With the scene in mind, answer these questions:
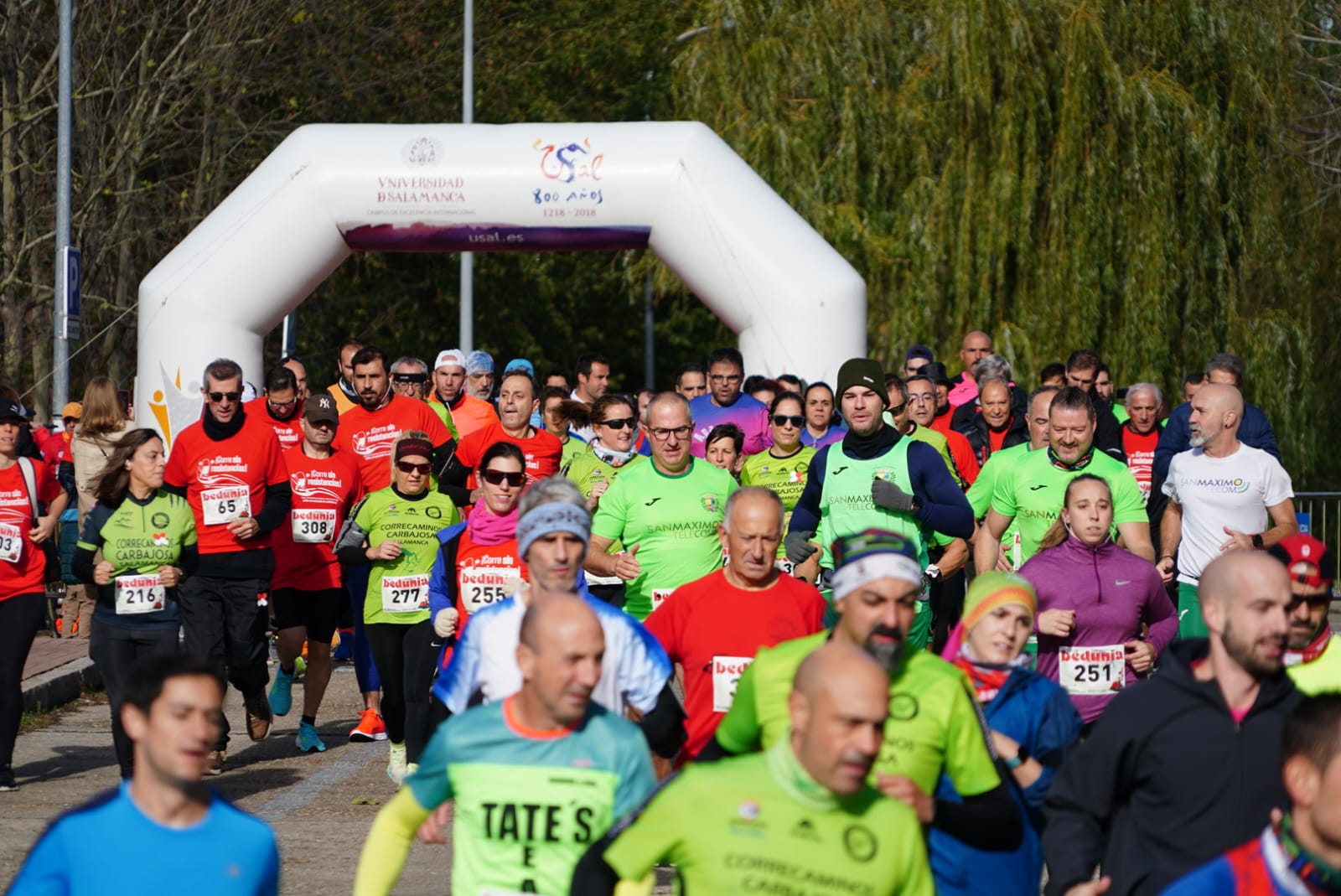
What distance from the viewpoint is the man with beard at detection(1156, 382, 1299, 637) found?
987cm

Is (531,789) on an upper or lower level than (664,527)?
lower

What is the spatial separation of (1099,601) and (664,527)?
6.65 ft

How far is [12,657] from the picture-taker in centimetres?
1023

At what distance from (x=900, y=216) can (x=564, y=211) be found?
22.7ft

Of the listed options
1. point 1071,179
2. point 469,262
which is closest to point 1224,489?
point 1071,179

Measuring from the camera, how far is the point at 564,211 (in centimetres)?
1691

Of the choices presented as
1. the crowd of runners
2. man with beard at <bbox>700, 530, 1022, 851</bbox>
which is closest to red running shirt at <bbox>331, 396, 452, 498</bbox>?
the crowd of runners

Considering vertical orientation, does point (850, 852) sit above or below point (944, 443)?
below

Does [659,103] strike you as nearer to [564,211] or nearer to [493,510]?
[564,211]

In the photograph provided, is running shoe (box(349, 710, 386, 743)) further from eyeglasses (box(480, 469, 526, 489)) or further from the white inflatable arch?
the white inflatable arch

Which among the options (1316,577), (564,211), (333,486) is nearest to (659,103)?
(564,211)

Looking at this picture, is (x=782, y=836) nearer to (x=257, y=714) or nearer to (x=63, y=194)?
(x=257, y=714)

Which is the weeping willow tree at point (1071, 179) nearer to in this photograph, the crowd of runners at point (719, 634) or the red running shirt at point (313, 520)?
the crowd of runners at point (719, 634)

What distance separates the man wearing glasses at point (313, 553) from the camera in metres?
11.6
